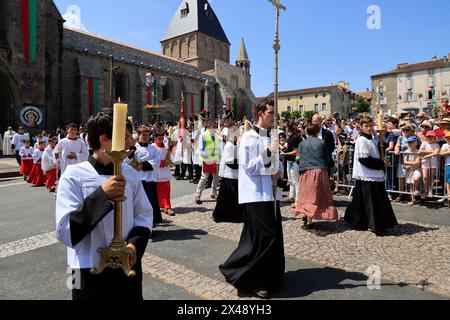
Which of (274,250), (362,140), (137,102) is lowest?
(274,250)

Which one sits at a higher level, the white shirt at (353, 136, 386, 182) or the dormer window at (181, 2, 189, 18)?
the dormer window at (181, 2, 189, 18)

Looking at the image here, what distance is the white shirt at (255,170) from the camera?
11.9 ft

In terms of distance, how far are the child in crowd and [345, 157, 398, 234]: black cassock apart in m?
2.54

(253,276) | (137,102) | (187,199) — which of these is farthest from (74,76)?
(253,276)

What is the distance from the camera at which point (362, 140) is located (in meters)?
5.73

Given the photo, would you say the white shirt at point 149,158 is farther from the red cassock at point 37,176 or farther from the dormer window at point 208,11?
the dormer window at point 208,11

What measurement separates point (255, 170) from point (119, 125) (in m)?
2.27

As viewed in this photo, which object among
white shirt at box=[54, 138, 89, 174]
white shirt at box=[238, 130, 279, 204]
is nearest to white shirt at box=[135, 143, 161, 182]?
white shirt at box=[238, 130, 279, 204]

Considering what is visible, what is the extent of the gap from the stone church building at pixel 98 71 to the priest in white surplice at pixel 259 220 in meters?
3.82

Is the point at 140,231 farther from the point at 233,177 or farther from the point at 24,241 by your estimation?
the point at 233,177

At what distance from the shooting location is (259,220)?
3566mm

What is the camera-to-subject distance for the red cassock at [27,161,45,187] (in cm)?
1176

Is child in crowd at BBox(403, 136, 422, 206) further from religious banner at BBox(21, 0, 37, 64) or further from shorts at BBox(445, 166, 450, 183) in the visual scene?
religious banner at BBox(21, 0, 37, 64)
